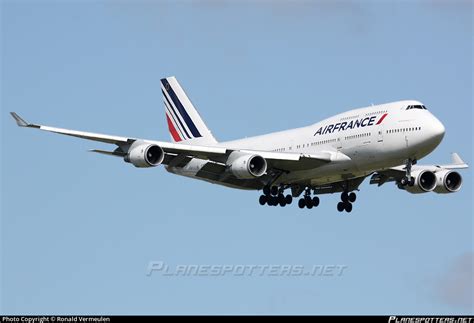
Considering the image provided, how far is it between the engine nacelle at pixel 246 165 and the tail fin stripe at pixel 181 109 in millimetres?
12590

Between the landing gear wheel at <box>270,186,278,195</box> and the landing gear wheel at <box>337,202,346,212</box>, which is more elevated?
the landing gear wheel at <box>337,202,346,212</box>

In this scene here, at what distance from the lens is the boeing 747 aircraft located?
185 ft

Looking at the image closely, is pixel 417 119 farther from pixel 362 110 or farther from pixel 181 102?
pixel 181 102

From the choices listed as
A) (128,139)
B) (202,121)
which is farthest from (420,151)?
(202,121)

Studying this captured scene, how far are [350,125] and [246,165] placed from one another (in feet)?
19.6

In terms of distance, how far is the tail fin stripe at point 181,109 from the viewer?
71812 mm

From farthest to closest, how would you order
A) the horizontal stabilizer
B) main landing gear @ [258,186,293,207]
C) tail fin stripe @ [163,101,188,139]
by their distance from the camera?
tail fin stripe @ [163,101,188,139] → main landing gear @ [258,186,293,207] → the horizontal stabilizer

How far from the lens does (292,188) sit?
Result: 63.3m

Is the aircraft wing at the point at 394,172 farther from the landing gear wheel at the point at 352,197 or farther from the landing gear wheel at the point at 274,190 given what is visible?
the landing gear wheel at the point at 274,190

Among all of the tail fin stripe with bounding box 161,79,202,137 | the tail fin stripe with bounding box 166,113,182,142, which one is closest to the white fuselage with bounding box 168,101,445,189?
the tail fin stripe with bounding box 161,79,202,137

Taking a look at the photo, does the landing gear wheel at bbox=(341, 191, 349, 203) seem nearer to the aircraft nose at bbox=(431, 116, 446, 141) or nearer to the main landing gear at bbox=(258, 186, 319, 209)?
the main landing gear at bbox=(258, 186, 319, 209)

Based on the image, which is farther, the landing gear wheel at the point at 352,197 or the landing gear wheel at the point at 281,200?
the landing gear wheel at the point at 352,197

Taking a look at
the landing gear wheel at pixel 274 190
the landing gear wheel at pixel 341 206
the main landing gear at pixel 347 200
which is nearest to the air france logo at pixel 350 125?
the landing gear wheel at pixel 274 190

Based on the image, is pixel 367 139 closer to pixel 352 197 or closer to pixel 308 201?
pixel 352 197
